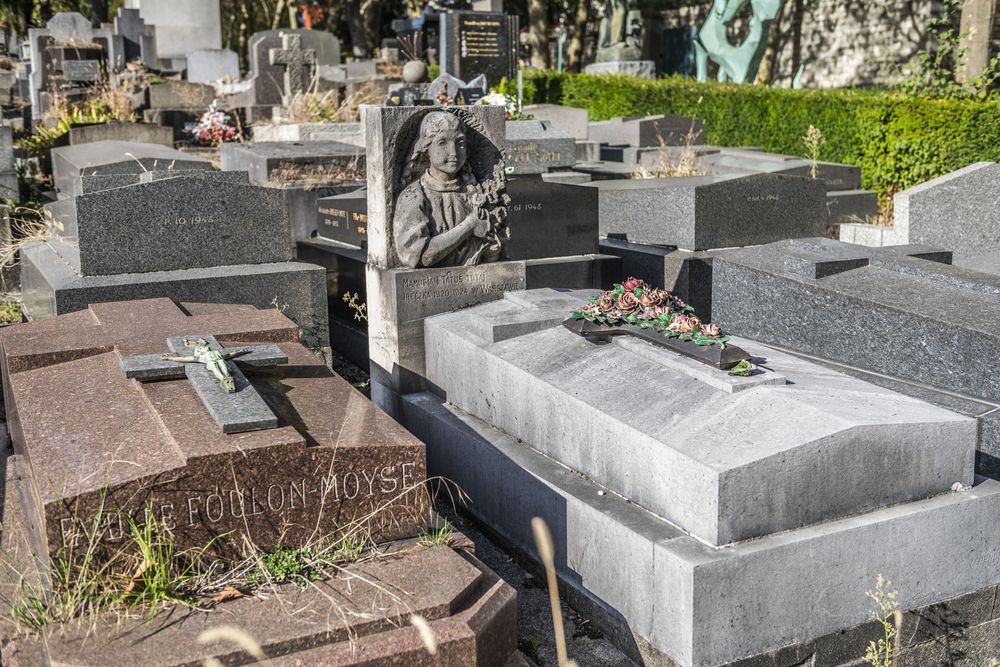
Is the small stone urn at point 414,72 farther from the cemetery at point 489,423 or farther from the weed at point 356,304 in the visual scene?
the weed at point 356,304

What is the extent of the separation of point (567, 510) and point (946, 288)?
2.81 meters

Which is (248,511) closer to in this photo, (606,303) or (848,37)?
(606,303)

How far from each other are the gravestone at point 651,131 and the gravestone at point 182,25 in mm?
14174

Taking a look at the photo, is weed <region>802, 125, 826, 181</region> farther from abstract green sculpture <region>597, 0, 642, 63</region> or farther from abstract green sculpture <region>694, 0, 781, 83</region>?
abstract green sculpture <region>597, 0, 642, 63</region>

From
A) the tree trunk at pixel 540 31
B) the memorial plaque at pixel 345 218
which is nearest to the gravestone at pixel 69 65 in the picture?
the memorial plaque at pixel 345 218

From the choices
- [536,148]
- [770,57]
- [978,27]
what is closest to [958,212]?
[536,148]

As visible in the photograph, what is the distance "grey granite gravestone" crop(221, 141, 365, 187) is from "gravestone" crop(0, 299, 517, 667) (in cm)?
553

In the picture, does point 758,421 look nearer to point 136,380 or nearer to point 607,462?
point 607,462

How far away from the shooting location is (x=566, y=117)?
49.2 ft

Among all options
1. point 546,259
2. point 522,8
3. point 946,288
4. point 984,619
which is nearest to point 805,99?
point 546,259

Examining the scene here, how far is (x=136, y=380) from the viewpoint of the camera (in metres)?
3.88

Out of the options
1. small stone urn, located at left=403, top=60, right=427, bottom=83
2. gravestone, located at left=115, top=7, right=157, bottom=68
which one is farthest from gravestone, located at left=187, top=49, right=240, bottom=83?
small stone urn, located at left=403, top=60, right=427, bottom=83

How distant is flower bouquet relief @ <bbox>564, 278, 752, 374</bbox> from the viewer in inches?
160

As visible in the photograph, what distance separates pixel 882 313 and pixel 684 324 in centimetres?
149
